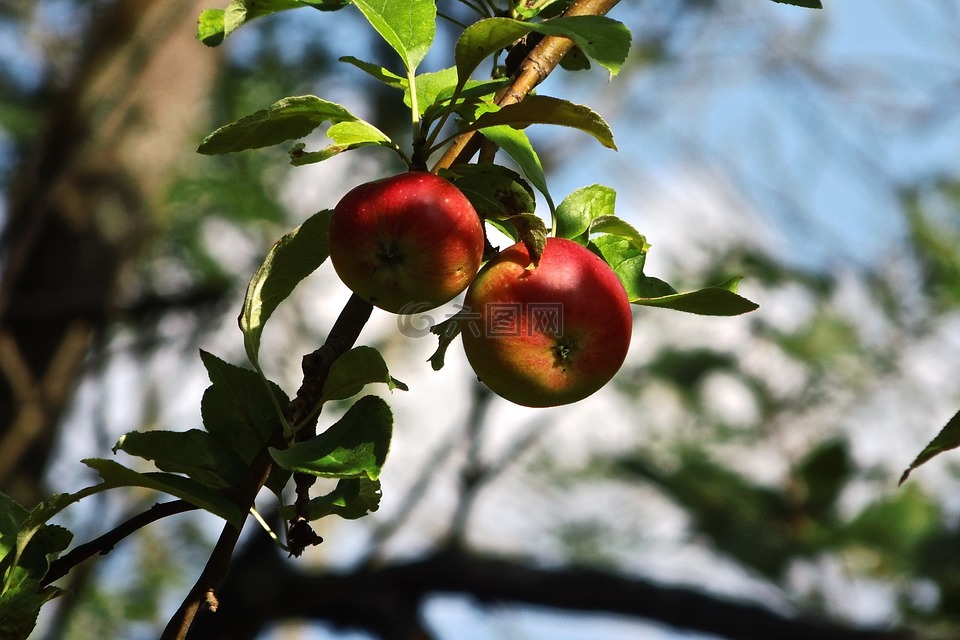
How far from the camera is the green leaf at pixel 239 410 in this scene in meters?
0.82

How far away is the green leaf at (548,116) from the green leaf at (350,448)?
245 millimetres

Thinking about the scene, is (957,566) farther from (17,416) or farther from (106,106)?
(106,106)

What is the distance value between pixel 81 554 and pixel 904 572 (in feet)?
11.7

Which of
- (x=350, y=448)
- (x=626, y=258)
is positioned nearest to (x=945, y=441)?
(x=626, y=258)

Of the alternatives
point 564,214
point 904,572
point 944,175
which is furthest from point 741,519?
point 564,214

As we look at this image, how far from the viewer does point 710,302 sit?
2.85ft

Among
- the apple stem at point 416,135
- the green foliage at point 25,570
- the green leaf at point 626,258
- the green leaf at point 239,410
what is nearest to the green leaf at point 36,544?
the green foliage at point 25,570

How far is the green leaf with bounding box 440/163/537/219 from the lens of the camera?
87 centimetres

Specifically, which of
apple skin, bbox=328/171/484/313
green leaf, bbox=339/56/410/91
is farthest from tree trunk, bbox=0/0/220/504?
apple skin, bbox=328/171/484/313

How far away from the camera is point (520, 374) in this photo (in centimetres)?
89

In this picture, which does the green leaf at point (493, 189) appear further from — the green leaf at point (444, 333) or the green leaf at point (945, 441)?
the green leaf at point (945, 441)

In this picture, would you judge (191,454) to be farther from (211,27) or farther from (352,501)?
(211,27)

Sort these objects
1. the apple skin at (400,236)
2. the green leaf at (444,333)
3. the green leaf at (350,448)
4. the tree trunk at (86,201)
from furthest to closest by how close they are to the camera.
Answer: the tree trunk at (86,201)
the green leaf at (444,333)
the apple skin at (400,236)
the green leaf at (350,448)

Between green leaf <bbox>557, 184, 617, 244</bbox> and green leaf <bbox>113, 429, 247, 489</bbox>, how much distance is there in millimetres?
368
